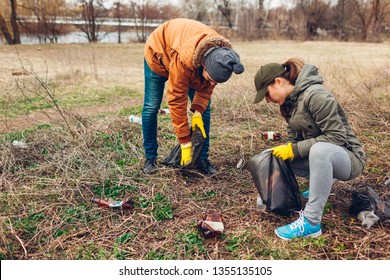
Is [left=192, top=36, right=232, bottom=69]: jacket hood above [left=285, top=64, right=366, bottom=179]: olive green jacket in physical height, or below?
above

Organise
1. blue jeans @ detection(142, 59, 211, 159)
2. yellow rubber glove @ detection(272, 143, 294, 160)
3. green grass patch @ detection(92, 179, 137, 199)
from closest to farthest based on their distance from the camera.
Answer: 1. yellow rubber glove @ detection(272, 143, 294, 160)
2. green grass patch @ detection(92, 179, 137, 199)
3. blue jeans @ detection(142, 59, 211, 159)

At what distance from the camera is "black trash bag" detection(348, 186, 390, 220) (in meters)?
2.35

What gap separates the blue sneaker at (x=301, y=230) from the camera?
218cm

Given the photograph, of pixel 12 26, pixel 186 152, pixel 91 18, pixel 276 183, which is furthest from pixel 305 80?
pixel 91 18

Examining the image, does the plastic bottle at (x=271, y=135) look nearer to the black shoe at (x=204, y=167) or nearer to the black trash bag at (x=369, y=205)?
the black shoe at (x=204, y=167)

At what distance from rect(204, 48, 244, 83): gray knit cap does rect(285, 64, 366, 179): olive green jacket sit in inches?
15.4

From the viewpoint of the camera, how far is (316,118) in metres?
2.15

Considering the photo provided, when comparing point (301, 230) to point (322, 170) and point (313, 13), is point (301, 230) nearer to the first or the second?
point (322, 170)

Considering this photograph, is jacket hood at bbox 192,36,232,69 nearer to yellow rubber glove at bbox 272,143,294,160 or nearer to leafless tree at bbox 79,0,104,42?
yellow rubber glove at bbox 272,143,294,160

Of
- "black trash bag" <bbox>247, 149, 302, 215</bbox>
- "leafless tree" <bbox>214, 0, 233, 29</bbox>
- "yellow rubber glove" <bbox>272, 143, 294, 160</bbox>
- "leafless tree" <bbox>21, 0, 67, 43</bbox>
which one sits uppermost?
"leafless tree" <bbox>214, 0, 233, 29</bbox>

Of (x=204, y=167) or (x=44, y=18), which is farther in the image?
(x=44, y=18)

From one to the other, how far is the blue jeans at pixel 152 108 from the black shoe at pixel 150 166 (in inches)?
1.3

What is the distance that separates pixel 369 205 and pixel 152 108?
5.51ft

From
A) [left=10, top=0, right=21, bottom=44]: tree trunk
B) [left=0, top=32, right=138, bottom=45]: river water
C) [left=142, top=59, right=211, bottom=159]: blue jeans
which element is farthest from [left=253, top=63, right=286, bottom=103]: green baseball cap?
[left=0, top=32, right=138, bottom=45]: river water
